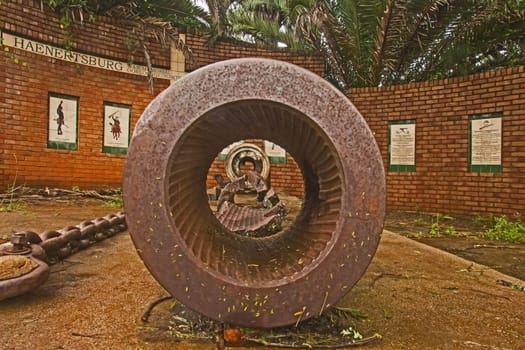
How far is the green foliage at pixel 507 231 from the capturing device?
4656 millimetres

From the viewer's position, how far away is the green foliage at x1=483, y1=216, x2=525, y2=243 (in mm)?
4656

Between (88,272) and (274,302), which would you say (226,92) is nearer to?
(274,302)

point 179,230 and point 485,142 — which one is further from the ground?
point 485,142

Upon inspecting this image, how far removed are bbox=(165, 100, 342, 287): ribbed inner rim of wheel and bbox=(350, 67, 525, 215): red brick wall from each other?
561 centimetres

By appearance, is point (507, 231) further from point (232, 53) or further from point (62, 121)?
point (62, 121)

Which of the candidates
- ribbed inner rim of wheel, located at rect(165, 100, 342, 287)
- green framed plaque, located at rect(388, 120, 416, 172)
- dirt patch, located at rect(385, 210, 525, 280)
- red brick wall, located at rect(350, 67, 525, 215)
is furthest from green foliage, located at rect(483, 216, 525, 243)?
ribbed inner rim of wheel, located at rect(165, 100, 342, 287)

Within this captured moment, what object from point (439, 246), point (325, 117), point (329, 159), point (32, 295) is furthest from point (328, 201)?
point (439, 246)

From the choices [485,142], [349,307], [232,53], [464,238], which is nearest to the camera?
[349,307]

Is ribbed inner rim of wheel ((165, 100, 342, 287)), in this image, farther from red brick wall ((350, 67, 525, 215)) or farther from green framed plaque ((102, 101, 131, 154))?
green framed plaque ((102, 101, 131, 154))

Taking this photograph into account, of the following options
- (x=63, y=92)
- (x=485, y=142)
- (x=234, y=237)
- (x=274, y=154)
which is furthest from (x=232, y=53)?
(x=234, y=237)

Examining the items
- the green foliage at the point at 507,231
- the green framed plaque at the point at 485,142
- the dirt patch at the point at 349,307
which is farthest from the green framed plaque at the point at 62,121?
the green framed plaque at the point at 485,142

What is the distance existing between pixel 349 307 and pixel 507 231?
14.3ft

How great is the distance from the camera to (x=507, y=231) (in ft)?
16.5

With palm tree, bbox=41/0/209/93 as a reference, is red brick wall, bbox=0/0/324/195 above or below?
below
